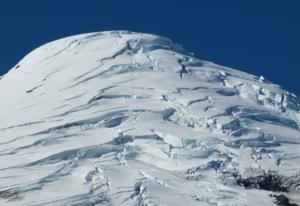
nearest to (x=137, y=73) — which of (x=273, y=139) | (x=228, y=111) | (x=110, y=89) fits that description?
(x=110, y=89)

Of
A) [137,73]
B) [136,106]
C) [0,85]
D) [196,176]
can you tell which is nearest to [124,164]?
[196,176]

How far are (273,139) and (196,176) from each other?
25.2 feet

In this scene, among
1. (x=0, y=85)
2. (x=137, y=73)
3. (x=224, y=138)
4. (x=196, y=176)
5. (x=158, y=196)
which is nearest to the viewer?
(x=158, y=196)

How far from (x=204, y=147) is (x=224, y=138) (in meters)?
2.09

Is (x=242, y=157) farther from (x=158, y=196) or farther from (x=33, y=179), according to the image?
(x=33, y=179)

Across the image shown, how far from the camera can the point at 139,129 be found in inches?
2372

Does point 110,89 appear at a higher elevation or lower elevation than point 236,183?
higher

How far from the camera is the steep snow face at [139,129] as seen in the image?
5297 cm

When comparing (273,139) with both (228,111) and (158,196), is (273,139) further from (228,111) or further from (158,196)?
(158,196)

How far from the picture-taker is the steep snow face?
53.0 meters

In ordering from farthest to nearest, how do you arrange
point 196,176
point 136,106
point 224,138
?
point 136,106 < point 224,138 < point 196,176

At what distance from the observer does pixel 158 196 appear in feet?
168

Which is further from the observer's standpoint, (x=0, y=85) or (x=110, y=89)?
(x=0, y=85)

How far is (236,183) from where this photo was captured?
5431 centimetres
